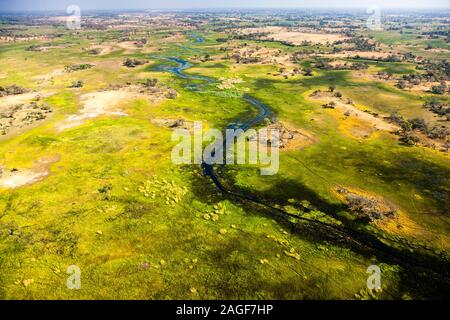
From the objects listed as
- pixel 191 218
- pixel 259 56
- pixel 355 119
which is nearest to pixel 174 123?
pixel 191 218

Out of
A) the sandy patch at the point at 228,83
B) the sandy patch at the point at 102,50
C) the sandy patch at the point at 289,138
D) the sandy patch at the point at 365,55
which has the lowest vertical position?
the sandy patch at the point at 289,138

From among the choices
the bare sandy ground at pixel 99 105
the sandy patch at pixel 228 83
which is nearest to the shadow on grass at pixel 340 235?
the bare sandy ground at pixel 99 105

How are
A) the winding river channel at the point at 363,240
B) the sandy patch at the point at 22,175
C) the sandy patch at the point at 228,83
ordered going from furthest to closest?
the sandy patch at the point at 228,83, the sandy patch at the point at 22,175, the winding river channel at the point at 363,240

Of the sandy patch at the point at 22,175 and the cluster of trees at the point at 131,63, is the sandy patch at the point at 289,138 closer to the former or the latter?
the sandy patch at the point at 22,175

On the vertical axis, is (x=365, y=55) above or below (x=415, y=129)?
above

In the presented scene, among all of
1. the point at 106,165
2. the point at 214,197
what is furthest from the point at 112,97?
the point at 214,197

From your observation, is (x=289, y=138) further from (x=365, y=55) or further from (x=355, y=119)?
(x=365, y=55)
